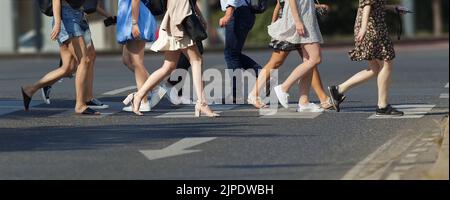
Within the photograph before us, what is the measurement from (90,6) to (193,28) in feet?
5.19

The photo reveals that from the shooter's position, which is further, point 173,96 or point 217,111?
point 173,96

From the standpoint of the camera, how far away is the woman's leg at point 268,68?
582 inches

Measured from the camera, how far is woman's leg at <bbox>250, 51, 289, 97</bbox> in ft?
48.5

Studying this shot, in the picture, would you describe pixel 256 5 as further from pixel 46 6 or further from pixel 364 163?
pixel 364 163

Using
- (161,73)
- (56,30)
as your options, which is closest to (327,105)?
(161,73)

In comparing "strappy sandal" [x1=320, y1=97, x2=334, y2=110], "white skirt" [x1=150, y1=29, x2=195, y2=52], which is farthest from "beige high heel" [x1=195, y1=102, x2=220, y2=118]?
"strappy sandal" [x1=320, y1=97, x2=334, y2=110]

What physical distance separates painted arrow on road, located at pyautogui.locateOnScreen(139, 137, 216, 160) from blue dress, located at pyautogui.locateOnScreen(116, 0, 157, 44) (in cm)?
255

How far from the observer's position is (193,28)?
13594mm

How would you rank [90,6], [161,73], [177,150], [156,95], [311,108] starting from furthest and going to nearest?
[156,95], [90,6], [311,108], [161,73], [177,150]

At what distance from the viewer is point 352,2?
42.6 m

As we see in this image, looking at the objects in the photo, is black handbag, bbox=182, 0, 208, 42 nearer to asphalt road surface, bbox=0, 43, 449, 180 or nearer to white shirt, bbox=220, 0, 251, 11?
asphalt road surface, bbox=0, 43, 449, 180

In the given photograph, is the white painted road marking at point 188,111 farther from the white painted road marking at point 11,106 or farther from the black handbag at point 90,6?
the white painted road marking at point 11,106

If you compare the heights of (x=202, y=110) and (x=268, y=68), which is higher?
(x=268, y=68)
